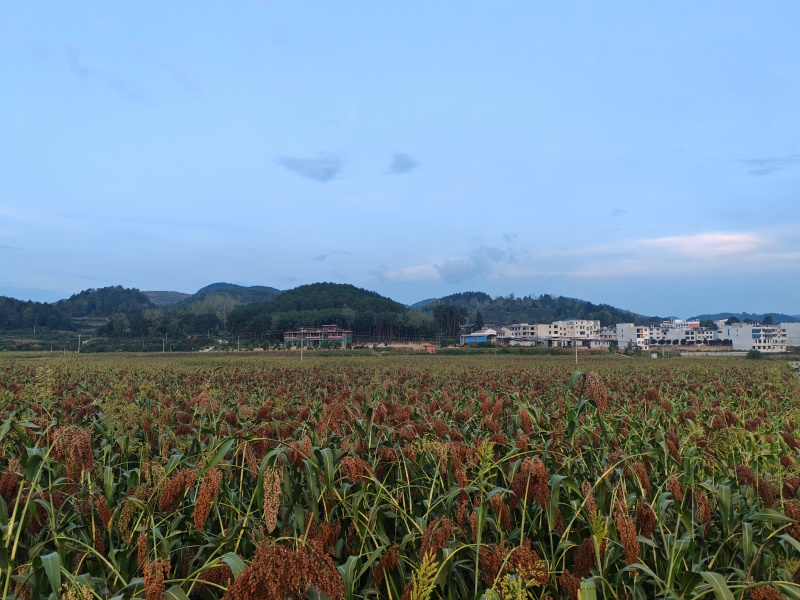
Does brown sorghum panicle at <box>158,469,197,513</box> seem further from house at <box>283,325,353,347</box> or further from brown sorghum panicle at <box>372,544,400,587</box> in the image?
house at <box>283,325,353,347</box>

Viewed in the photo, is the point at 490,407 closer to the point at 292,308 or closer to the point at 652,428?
the point at 652,428

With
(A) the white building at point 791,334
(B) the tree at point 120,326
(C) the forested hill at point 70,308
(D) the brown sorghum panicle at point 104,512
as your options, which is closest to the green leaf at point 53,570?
(D) the brown sorghum panicle at point 104,512

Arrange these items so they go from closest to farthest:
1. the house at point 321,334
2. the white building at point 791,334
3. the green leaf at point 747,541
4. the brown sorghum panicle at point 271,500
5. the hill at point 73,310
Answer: the brown sorghum panicle at point 271,500 < the green leaf at point 747,541 < the house at point 321,334 < the white building at point 791,334 < the hill at point 73,310

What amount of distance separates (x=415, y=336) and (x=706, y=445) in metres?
114

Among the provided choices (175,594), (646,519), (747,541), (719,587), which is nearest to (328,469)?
(175,594)

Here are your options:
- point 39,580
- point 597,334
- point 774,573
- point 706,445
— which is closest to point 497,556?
point 774,573

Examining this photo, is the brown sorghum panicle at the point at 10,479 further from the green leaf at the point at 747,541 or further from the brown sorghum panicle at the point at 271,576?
the green leaf at the point at 747,541

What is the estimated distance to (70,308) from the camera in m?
170

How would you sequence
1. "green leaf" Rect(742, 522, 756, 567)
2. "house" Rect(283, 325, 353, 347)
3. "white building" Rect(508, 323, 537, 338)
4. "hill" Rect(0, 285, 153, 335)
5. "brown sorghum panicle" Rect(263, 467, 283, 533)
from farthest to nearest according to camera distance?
"white building" Rect(508, 323, 537, 338)
"hill" Rect(0, 285, 153, 335)
"house" Rect(283, 325, 353, 347)
"green leaf" Rect(742, 522, 756, 567)
"brown sorghum panicle" Rect(263, 467, 283, 533)

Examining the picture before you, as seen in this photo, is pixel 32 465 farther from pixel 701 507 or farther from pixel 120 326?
pixel 120 326

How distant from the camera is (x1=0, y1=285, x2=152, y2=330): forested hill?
404 feet

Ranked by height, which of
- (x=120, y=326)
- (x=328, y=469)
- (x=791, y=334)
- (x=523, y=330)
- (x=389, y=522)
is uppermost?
(x=120, y=326)

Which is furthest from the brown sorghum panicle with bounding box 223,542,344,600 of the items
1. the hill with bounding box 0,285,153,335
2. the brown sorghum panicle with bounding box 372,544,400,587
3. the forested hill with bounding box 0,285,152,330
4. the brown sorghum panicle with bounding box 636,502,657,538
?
the forested hill with bounding box 0,285,152,330

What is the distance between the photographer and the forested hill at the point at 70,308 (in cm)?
12308
